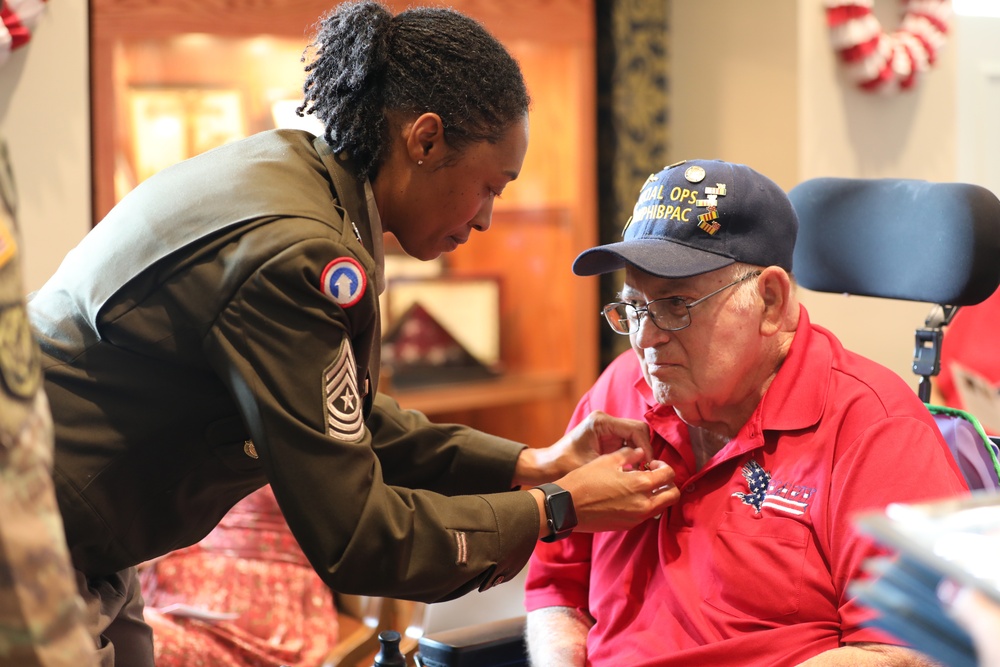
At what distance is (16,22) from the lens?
8.15 ft

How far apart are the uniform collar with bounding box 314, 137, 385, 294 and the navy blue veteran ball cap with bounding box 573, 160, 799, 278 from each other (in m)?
0.35

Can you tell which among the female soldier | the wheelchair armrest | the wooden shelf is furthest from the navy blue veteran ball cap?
the wooden shelf

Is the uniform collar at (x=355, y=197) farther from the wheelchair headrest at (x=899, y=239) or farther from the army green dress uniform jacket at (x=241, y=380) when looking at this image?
the wheelchair headrest at (x=899, y=239)

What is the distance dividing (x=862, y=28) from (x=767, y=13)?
308mm

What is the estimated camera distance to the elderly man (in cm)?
143

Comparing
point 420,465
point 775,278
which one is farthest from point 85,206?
point 775,278

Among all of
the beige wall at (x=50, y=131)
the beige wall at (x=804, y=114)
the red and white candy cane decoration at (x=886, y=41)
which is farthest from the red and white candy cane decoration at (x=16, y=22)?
the red and white candy cane decoration at (x=886, y=41)

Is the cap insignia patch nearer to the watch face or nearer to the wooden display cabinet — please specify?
the watch face

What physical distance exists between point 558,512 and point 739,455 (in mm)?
298

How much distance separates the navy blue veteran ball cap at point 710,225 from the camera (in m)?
1.56

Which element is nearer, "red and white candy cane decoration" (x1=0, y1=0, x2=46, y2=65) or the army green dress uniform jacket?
the army green dress uniform jacket

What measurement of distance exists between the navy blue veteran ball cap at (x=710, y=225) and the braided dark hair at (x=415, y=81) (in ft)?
0.95

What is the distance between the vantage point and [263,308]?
1220mm

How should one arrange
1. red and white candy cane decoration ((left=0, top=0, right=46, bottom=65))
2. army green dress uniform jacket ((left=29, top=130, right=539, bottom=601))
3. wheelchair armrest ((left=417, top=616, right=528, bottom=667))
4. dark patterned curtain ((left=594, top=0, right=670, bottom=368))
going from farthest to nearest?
1. dark patterned curtain ((left=594, top=0, right=670, bottom=368))
2. red and white candy cane decoration ((left=0, top=0, right=46, bottom=65))
3. wheelchair armrest ((left=417, top=616, right=528, bottom=667))
4. army green dress uniform jacket ((left=29, top=130, right=539, bottom=601))
